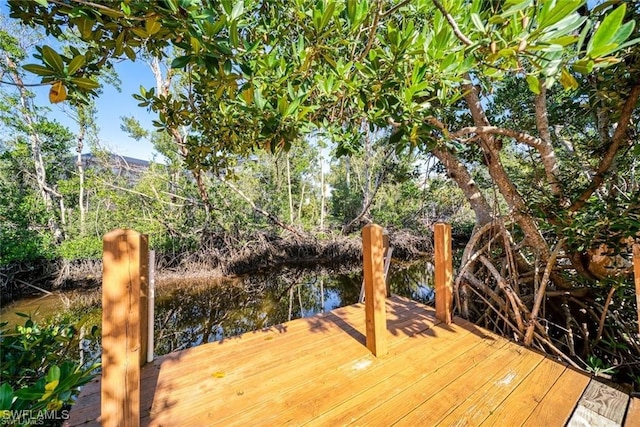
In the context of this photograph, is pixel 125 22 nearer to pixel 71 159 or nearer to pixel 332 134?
pixel 332 134

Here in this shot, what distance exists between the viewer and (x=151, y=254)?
1.83 m

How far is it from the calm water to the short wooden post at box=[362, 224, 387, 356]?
3.10 metres

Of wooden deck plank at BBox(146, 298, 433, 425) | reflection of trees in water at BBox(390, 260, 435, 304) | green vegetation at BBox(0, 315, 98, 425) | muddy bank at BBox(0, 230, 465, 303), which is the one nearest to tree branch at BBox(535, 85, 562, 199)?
wooden deck plank at BBox(146, 298, 433, 425)

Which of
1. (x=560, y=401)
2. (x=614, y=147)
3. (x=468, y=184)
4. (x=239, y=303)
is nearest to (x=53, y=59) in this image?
(x=560, y=401)

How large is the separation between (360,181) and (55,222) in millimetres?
12767

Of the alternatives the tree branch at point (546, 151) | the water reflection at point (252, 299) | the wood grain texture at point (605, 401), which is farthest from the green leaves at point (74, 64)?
the water reflection at point (252, 299)

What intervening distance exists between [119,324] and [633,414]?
2.57 metres

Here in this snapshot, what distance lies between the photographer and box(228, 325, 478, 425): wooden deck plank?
137 centimetres

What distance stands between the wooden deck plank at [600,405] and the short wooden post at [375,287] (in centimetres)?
101

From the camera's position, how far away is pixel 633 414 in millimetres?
1322

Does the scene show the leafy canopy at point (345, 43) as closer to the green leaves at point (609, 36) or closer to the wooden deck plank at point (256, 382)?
the green leaves at point (609, 36)

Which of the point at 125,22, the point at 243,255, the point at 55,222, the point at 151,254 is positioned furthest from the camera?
the point at 243,255

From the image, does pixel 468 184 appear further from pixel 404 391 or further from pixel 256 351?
pixel 256 351

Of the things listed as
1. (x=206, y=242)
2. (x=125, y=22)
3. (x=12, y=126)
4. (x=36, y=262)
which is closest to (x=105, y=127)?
(x=12, y=126)
